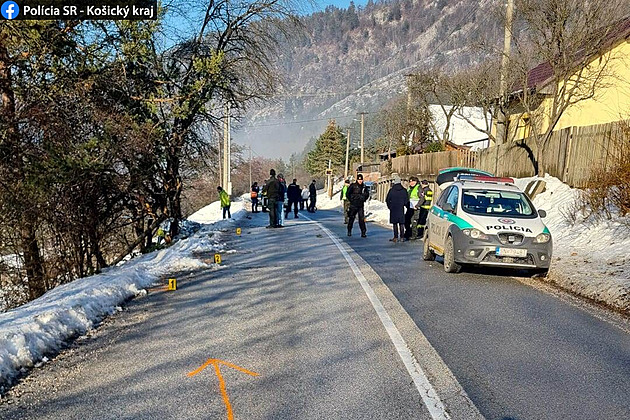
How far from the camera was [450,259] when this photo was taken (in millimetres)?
9883

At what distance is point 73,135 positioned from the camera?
1032cm

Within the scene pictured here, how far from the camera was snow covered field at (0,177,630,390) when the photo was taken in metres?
5.20

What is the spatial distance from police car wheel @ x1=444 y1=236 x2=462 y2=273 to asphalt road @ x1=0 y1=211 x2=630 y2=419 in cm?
96

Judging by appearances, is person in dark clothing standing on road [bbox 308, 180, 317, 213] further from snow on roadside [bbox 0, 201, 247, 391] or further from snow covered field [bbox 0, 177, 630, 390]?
snow on roadside [bbox 0, 201, 247, 391]

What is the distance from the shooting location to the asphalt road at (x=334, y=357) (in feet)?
13.4

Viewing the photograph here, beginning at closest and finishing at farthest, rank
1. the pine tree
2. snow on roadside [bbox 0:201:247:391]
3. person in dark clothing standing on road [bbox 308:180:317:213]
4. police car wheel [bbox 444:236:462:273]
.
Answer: snow on roadside [bbox 0:201:247:391], police car wheel [bbox 444:236:462:273], person in dark clothing standing on road [bbox 308:180:317:213], the pine tree

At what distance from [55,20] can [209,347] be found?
756cm

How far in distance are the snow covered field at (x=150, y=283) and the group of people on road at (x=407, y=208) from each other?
3565mm

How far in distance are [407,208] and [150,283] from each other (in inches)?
358

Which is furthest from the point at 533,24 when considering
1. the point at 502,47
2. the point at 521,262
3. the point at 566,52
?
the point at 521,262

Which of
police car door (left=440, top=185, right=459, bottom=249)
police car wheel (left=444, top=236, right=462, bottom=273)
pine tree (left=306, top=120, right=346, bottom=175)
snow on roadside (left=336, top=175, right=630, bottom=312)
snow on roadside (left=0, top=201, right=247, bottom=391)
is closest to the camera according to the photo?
snow on roadside (left=0, top=201, right=247, bottom=391)

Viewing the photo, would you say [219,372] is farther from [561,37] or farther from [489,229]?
[561,37]

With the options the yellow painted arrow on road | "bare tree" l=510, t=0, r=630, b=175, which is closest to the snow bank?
"bare tree" l=510, t=0, r=630, b=175

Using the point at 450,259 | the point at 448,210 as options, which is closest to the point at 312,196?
the point at 448,210
